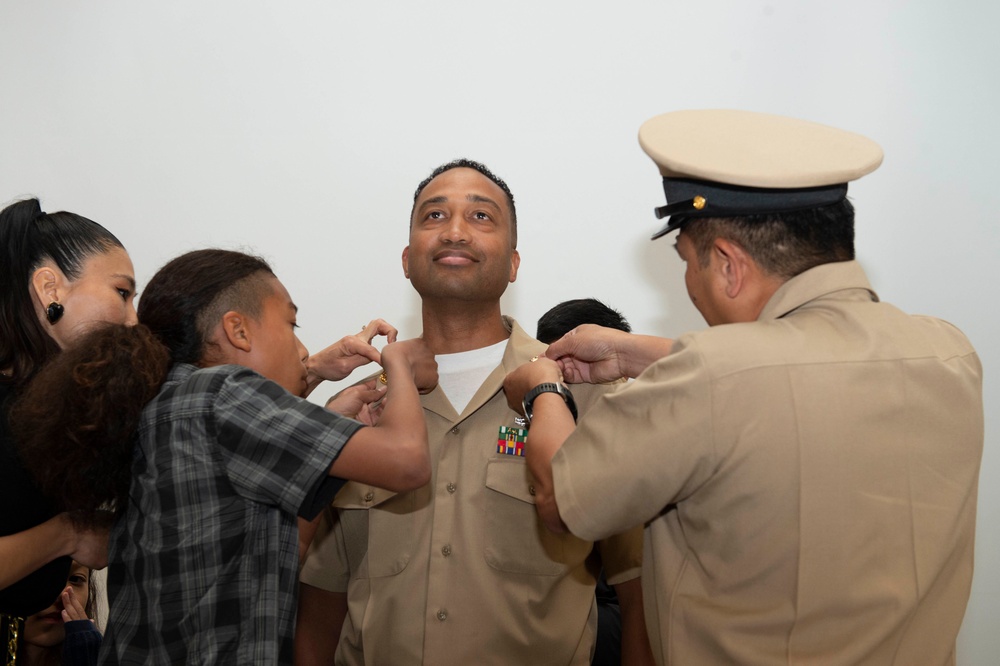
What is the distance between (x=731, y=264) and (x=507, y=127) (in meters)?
1.72

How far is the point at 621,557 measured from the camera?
6.85ft

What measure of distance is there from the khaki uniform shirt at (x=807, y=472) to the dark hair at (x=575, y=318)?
1.38m

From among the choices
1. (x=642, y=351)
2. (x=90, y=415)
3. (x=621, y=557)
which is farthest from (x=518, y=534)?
(x=90, y=415)

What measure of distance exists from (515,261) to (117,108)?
A: 1.72 meters

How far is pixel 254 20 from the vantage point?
125 inches

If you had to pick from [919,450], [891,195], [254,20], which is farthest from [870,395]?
[254,20]

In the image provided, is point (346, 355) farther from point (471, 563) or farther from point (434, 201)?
point (471, 563)

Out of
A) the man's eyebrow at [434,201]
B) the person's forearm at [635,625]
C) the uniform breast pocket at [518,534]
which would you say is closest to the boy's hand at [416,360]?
the uniform breast pocket at [518,534]

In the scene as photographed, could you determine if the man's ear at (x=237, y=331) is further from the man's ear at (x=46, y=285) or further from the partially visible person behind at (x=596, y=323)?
the partially visible person behind at (x=596, y=323)

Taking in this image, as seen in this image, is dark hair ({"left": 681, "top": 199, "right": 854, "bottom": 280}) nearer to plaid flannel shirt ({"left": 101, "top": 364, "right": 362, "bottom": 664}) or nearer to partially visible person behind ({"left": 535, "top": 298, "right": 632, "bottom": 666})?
plaid flannel shirt ({"left": 101, "top": 364, "right": 362, "bottom": 664})

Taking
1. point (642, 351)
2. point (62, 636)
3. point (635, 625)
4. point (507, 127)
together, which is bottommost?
point (62, 636)

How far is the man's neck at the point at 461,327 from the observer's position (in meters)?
2.24

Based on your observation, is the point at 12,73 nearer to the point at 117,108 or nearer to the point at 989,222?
the point at 117,108

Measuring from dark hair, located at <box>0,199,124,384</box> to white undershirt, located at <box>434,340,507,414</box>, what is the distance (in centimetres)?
83
